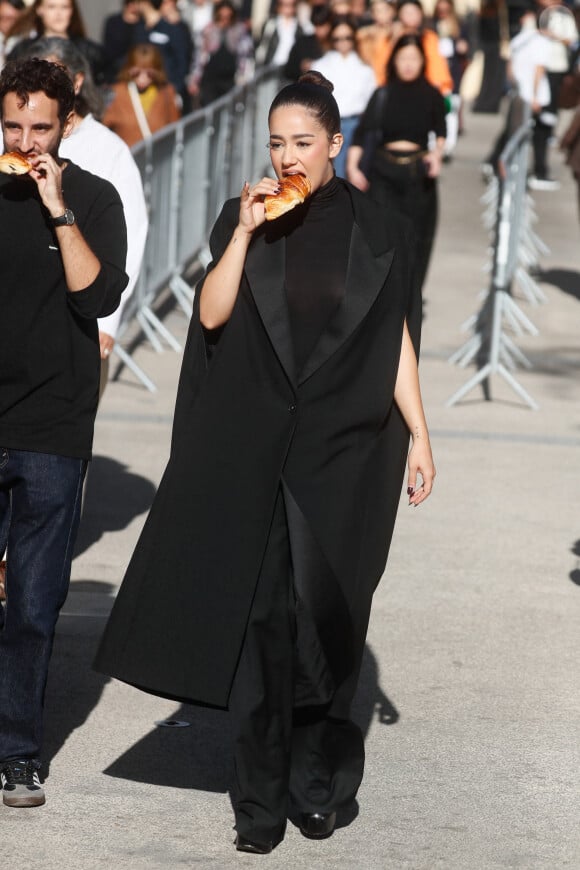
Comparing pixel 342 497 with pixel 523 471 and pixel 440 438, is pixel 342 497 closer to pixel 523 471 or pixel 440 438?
pixel 523 471

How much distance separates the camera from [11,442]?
4453 millimetres

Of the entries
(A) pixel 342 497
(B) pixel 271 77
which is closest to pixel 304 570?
(A) pixel 342 497

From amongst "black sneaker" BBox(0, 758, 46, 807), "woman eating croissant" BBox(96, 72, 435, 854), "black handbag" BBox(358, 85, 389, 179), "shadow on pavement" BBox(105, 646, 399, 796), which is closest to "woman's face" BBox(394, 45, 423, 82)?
"black handbag" BBox(358, 85, 389, 179)

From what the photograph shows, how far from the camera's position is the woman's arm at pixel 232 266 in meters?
4.08

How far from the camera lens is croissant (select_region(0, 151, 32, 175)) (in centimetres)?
420

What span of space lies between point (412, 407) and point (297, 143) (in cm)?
73

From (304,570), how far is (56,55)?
8.74 ft

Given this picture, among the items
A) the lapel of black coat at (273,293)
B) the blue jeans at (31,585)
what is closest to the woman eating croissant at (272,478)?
the lapel of black coat at (273,293)

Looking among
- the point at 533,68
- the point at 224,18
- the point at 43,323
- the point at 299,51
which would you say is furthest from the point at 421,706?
the point at 224,18

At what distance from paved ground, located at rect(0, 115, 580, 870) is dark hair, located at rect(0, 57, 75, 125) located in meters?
1.80

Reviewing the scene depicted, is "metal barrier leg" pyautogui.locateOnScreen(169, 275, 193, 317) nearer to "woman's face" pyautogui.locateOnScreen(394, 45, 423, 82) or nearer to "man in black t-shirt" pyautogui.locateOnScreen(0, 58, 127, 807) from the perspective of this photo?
"woman's face" pyautogui.locateOnScreen(394, 45, 423, 82)

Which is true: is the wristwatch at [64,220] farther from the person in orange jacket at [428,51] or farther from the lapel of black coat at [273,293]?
the person in orange jacket at [428,51]

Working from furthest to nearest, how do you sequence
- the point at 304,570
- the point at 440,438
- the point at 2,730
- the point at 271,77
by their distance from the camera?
the point at 271,77
the point at 440,438
the point at 2,730
the point at 304,570

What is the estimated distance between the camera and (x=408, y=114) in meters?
11.5
